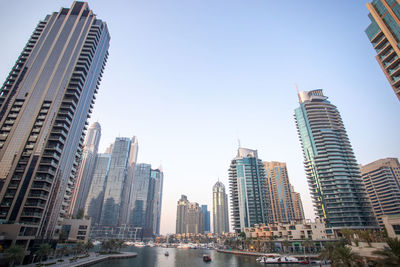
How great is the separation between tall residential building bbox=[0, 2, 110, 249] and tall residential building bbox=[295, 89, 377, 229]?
14239cm

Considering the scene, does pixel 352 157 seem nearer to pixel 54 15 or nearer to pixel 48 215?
pixel 48 215

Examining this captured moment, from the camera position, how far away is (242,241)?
5753 inches

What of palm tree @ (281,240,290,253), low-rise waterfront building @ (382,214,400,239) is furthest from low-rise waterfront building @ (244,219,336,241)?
low-rise waterfront building @ (382,214,400,239)

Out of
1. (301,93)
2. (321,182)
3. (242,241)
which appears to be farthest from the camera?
(301,93)

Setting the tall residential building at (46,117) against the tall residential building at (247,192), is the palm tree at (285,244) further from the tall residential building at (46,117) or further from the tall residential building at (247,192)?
the tall residential building at (46,117)

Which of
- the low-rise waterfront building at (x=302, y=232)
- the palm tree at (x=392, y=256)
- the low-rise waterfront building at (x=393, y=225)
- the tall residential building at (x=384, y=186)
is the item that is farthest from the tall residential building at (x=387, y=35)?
the tall residential building at (x=384, y=186)

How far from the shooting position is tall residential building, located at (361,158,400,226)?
172 m

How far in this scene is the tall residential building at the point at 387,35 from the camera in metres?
71.7

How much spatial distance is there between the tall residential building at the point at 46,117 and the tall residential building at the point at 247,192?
129400 millimetres

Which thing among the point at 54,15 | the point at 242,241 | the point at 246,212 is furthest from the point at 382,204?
the point at 54,15

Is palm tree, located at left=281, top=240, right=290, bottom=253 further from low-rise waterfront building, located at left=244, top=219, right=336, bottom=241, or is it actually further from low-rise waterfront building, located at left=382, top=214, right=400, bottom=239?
low-rise waterfront building, located at left=382, top=214, right=400, bottom=239

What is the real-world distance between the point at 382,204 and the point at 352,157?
79247 millimetres

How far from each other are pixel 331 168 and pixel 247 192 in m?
67.4

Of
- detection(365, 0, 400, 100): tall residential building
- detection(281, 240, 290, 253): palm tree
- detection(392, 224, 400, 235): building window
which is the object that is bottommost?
detection(281, 240, 290, 253): palm tree
